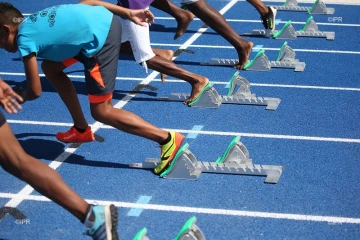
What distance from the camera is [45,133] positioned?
7.07 meters

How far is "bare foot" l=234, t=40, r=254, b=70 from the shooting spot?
28.7 feet

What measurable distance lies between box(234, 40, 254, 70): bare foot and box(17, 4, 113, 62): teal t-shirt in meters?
3.32

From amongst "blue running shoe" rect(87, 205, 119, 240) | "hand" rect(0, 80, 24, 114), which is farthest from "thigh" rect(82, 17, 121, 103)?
"blue running shoe" rect(87, 205, 119, 240)

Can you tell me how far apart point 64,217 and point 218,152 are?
1.72 meters

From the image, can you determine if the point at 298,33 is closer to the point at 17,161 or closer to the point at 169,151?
the point at 169,151

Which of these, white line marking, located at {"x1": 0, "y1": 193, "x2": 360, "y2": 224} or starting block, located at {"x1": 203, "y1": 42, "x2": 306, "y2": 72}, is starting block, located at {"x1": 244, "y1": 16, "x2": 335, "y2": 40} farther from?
white line marking, located at {"x1": 0, "y1": 193, "x2": 360, "y2": 224}

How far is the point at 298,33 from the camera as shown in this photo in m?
Answer: 10.7

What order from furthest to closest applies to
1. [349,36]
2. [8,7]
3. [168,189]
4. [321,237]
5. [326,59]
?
[349,36] → [326,59] → [168,189] → [8,7] → [321,237]

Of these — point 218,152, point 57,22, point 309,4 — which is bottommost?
point 309,4

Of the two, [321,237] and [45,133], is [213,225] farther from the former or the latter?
[45,133]

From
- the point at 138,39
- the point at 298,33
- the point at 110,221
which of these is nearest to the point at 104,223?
the point at 110,221

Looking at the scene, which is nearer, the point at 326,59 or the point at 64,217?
the point at 64,217

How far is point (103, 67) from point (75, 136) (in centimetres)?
112

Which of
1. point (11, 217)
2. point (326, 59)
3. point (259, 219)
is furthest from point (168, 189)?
point (326, 59)
